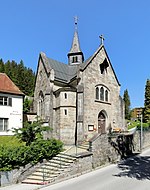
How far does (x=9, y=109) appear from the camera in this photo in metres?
30.6

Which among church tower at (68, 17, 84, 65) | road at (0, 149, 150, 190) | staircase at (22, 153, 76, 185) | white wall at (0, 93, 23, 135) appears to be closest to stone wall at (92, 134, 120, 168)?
road at (0, 149, 150, 190)

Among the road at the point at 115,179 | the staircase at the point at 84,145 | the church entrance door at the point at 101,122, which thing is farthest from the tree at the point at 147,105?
the road at the point at 115,179

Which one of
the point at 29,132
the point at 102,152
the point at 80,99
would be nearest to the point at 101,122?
the point at 80,99

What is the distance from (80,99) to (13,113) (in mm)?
9631

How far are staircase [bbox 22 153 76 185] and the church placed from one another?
764cm

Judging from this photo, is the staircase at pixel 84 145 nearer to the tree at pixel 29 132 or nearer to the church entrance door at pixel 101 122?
the church entrance door at pixel 101 122

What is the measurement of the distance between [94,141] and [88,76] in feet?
37.2

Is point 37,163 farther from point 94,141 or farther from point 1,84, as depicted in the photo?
point 1,84

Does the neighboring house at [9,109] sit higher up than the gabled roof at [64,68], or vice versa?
the gabled roof at [64,68]

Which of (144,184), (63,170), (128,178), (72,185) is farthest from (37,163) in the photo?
(144,184)

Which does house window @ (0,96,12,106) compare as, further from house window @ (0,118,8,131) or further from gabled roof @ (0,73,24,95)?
house window @ (0,118,8,131)

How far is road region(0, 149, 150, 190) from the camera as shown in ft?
47.7

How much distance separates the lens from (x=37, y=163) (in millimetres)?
18594

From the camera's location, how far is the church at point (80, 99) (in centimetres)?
2839
